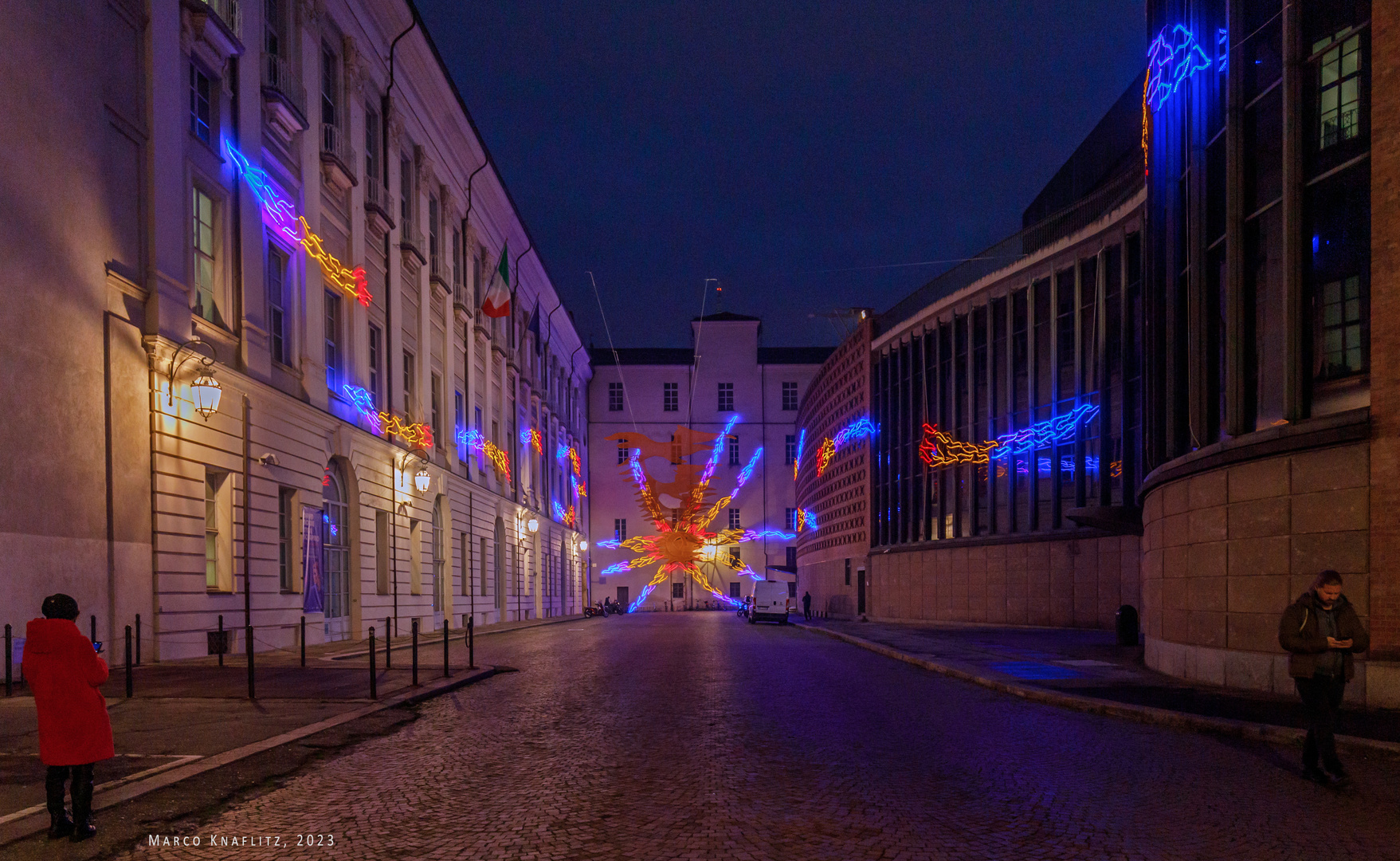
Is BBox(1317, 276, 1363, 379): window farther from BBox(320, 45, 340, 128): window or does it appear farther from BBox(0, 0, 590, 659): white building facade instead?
BBox(320, 45, 340, 128): window

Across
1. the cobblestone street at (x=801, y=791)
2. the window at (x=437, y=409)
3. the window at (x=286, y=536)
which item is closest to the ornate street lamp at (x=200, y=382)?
the window at (x=286, y=536)

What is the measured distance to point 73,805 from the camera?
644 centimetres

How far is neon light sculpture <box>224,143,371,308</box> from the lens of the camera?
21828 mm

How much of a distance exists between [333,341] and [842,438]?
33353 mm

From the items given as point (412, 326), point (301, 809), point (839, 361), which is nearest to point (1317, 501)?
point (301, 809)

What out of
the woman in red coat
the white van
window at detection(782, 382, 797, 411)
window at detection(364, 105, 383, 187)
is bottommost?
the white van

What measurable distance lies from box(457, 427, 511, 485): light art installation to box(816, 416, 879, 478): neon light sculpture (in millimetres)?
16694

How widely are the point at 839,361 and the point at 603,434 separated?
28.6 m

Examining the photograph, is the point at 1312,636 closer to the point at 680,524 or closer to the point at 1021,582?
the point at 1021,582

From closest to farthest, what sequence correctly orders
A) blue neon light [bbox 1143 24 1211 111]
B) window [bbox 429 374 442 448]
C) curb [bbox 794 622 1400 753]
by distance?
1. curb [bbox 794 622 1400 753]
2. blue neon light [bbox 1143 24 1211 111]
3. window [bbox 429 374 442 448]

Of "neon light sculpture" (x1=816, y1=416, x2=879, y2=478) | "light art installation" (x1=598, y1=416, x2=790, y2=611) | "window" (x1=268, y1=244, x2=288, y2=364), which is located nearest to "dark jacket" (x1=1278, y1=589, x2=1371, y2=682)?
"window" (x1=268, y1=244, x2=288, y2=364)

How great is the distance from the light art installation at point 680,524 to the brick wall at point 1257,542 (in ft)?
211

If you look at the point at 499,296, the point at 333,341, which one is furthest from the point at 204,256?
the point at 499,296

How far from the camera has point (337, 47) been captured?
28.8 metres
